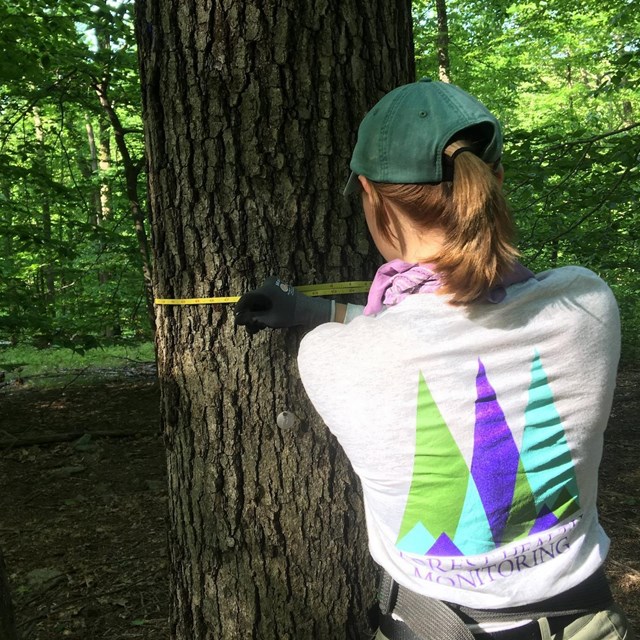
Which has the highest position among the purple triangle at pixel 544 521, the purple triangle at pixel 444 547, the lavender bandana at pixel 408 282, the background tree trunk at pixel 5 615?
the lavender bandana at pixel 408 282

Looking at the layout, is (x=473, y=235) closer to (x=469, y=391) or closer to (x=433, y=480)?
(x=469, y=391)

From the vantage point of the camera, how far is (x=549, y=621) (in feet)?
4.21

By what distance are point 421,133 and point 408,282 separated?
0.31 m

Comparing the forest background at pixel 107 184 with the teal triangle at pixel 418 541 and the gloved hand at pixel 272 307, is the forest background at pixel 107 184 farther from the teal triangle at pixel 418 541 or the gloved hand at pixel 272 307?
the teal triangle at pixel 418 541

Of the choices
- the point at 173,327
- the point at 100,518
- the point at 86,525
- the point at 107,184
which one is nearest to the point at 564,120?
the point at 107,184

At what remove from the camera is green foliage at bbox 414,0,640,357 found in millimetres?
5091

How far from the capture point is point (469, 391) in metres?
1.17

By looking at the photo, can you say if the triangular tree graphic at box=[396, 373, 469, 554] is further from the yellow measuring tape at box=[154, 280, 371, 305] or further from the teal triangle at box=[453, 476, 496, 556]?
the yellow measuring tape at box=[154, 280, 371, 305]

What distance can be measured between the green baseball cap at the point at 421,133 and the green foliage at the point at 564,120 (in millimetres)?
3555

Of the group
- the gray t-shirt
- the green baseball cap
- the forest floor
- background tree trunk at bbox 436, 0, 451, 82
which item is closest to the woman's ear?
the green baseball cap

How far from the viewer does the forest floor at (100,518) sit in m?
3.71

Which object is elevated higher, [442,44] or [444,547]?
[442,44]

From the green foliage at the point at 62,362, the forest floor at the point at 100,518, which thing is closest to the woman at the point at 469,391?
the forest floor at the point at 100,518

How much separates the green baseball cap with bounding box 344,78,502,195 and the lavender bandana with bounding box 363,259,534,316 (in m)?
0.18
